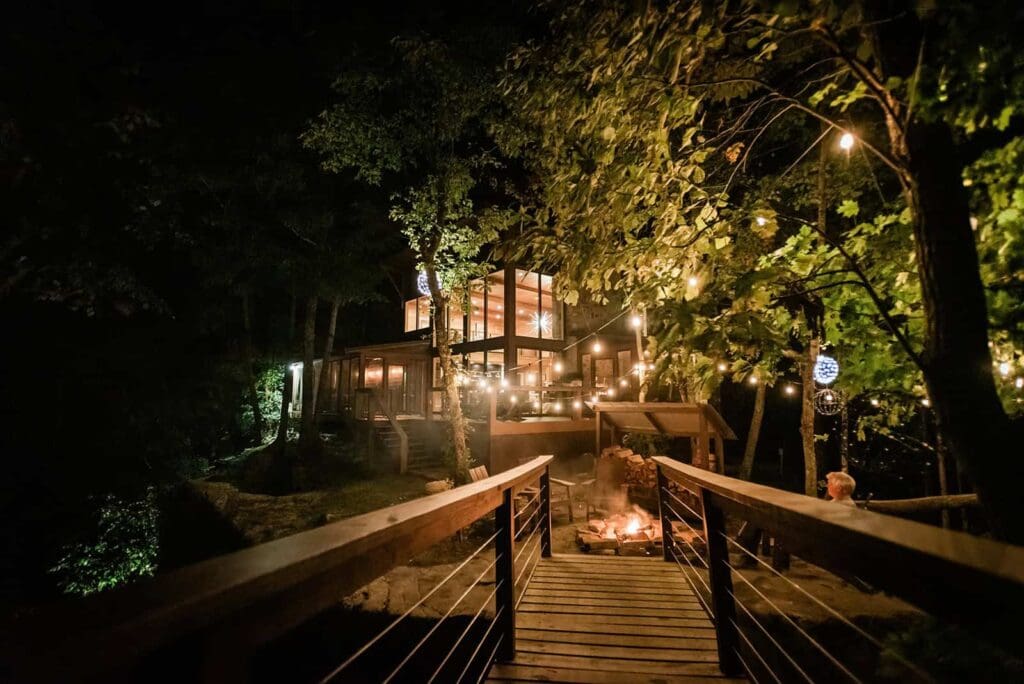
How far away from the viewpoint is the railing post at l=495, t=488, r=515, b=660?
303cm

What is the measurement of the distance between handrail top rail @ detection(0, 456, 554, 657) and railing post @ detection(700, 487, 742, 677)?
2502mm

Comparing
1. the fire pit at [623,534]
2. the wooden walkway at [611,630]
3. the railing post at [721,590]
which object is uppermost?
the railing post at [721,590]

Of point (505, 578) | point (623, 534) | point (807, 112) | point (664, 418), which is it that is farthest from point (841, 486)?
point (505, 578)

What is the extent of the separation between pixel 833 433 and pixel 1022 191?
41.5 feet

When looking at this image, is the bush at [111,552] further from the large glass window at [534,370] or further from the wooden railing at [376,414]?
the large glass window at [534,370]

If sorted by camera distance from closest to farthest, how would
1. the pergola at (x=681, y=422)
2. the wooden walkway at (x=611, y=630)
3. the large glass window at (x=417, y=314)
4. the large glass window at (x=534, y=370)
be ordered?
the wooden walkway at (x=611, y=630) < the pergola at (x=681, y=422) < the large glass window at (x=534, y=370) < the large glass window at (x=417, y=314)

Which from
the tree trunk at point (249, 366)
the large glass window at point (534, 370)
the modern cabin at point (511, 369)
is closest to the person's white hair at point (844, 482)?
the modern cabin at point (511, 369)

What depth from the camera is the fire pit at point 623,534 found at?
282 inches

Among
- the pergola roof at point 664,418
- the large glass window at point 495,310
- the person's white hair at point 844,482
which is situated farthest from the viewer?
the large glass window at point 495,310

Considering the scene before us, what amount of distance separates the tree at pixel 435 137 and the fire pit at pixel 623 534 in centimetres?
364

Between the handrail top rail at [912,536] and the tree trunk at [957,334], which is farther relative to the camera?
the tree trunk at [957,334]

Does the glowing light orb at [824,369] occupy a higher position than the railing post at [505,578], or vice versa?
the glowing light orb at [824,369]

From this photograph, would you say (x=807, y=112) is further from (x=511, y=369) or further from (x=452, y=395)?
(x=511, y=369)

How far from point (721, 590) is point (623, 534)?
4787mm
